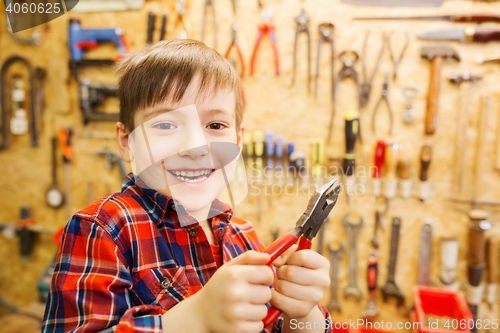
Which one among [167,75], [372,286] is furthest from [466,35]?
[167,75]

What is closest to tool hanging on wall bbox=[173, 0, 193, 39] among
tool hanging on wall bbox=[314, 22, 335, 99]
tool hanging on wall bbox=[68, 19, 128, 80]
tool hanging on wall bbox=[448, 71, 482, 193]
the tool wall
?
the tool wall

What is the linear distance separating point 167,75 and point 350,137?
3.51 feet

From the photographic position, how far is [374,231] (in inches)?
58.4

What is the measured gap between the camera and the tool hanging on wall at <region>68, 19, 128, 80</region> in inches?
62.0

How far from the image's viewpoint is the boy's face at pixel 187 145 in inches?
18.8

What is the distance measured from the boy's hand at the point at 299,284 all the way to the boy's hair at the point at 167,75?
0.98 feet

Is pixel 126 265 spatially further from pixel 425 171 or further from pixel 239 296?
Answer: pixel 425 171

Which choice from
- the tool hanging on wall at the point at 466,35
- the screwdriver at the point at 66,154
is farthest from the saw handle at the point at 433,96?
the screwdriver at the point at 66,154

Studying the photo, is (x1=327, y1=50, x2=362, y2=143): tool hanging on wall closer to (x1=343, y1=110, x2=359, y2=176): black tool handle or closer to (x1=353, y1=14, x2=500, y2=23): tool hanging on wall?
(x1=343, y1=110, x2=359, y2=176): black tool handle

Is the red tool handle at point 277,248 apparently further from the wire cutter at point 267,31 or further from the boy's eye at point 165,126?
the wire cutter at point 267,31

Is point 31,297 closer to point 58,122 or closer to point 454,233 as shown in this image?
point 58,122

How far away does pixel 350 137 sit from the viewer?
140 cm

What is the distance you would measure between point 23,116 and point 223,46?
3.89ft

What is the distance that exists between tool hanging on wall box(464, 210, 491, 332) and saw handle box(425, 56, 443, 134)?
0.42 metres
